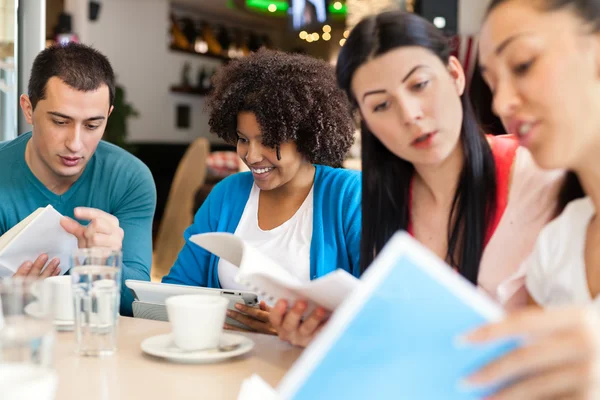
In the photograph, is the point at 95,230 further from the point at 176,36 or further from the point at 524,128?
the point at 176,36

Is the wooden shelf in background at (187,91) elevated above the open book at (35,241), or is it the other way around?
the wooden shelf in background at (187,91)

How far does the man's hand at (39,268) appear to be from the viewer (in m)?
1.40

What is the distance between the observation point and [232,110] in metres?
1.94

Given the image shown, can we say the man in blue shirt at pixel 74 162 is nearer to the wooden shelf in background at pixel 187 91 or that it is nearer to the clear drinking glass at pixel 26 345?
the clear drinking glass at pixel 26 345

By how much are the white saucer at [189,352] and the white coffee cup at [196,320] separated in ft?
0.06

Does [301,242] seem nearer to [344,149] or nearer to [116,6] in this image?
[344,149]

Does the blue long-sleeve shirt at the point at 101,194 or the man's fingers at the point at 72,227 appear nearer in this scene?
the man's fingers at the point at 72,227

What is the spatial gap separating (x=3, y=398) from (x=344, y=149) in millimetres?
1486

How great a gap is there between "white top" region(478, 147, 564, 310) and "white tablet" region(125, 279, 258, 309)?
456 millimetres

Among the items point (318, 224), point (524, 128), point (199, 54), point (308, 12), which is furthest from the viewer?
point (199, 54)

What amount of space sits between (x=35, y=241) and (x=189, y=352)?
0.53 meters

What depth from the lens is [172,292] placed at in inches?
49.6

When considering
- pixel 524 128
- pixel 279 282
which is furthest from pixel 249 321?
pixel 524 128

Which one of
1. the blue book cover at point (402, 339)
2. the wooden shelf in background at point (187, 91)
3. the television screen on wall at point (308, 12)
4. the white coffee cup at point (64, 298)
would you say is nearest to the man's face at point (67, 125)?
the white coffee cup at point (64, 298)
